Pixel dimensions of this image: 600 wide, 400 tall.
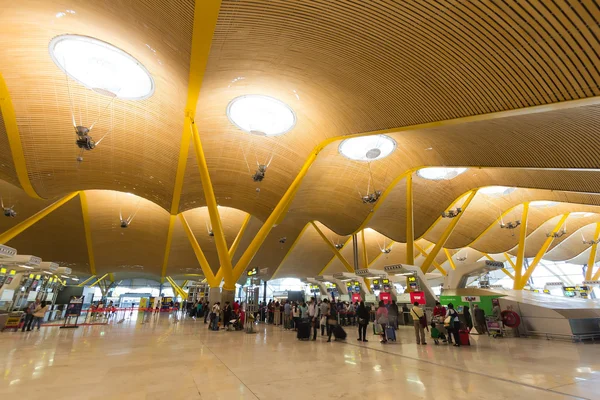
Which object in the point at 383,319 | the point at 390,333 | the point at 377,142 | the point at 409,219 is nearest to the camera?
the point at 383,319

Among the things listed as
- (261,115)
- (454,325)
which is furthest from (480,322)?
(261,115)

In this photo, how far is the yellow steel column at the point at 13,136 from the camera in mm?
13195

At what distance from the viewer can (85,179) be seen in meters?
20.6

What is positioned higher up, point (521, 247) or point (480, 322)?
point (521, 247)

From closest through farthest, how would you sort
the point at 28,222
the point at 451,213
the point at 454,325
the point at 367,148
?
1. the point at 454,325
2. the point at 367,148
3. the point at 451,213
4. the point at 28,222

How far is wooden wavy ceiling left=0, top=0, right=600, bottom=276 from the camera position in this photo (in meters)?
7.41

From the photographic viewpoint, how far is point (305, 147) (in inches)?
709

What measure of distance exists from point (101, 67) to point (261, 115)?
718cm

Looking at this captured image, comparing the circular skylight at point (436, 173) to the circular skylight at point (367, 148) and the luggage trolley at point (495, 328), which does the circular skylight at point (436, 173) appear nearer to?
the circular skylight at point (367, 148)

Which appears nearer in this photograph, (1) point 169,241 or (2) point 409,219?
(2) point 409,219

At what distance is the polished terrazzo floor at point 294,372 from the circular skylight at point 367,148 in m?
12.6


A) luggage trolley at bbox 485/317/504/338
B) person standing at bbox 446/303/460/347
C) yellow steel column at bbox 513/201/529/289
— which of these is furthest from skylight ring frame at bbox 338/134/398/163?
yellow steel column at bbox 513/201/529/289

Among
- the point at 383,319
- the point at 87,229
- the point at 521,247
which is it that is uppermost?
the point at 87,229

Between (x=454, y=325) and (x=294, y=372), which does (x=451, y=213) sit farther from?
(x=294, y=372)
